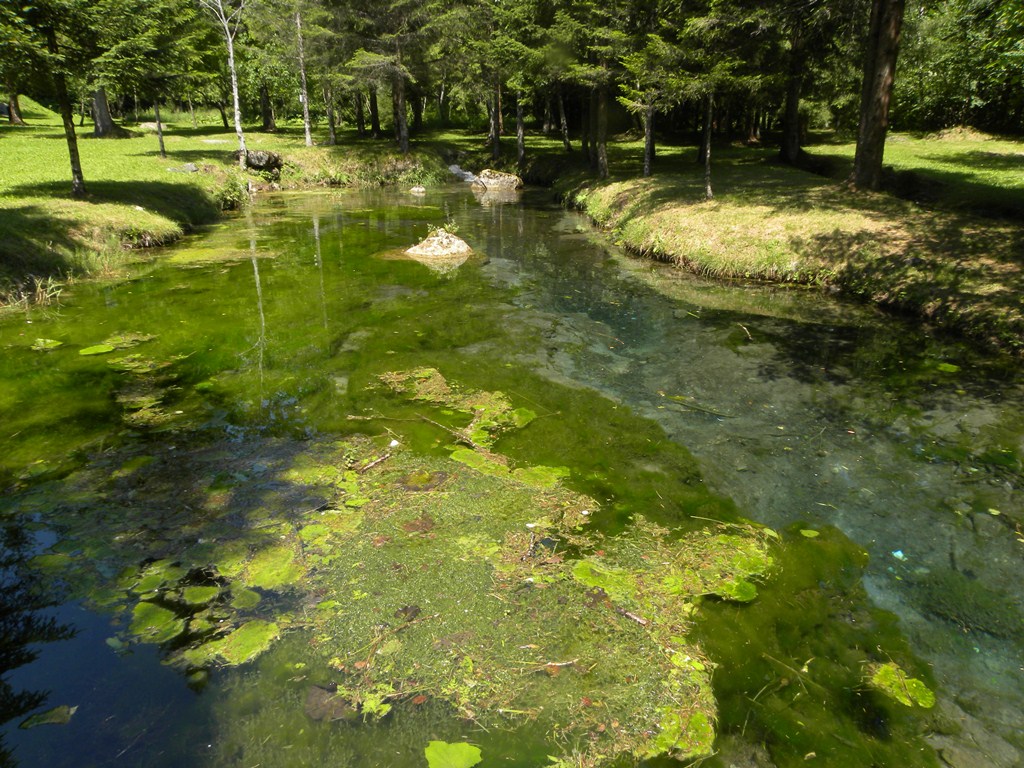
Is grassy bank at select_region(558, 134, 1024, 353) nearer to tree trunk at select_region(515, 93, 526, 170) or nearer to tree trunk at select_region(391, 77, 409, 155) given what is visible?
tree trunk at select_region(515, 93, 526, 170)

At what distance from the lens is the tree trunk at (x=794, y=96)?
21.6m

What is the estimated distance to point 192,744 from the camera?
350 centimetres

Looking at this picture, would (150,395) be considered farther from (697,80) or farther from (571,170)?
(571,170)

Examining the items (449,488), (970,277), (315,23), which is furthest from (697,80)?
(315,23)

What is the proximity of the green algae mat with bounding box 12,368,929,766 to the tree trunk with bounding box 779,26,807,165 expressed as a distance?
2108 centimetres

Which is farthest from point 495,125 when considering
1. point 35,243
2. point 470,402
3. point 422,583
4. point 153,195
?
point 422,583

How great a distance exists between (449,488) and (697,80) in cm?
1384

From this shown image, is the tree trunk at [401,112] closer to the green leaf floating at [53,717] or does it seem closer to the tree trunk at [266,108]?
the tree trunk at [266,108]

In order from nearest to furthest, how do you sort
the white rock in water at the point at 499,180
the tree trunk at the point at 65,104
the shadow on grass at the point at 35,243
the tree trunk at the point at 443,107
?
the shadow on grass at the point at 35,243
the tree trunk at the point at 65,104
the white rock in water at the point at 499,180
the tree trunk at the point at 443,107

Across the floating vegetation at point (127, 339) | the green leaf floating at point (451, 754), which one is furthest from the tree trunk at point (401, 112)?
the green leaf floating at point (451, 754)

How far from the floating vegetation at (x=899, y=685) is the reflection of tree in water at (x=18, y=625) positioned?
5280 mm

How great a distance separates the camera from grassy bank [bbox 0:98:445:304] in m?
12.7

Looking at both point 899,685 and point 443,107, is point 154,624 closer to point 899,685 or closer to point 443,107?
point 899,685

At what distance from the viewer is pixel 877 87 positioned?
48.6 ft
